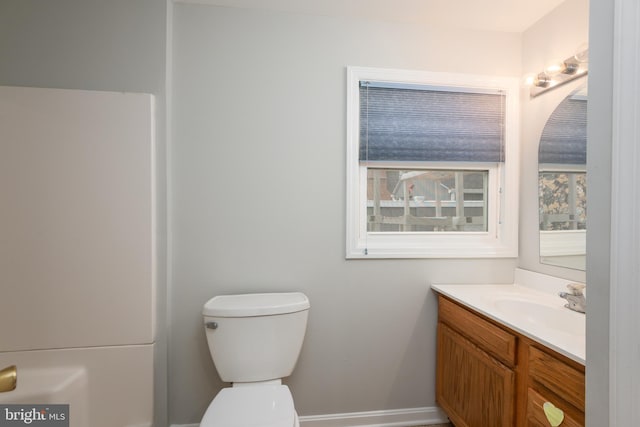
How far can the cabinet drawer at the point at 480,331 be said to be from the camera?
1302 millimetres

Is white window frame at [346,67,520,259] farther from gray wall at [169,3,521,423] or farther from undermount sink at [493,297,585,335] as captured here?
undermount sink at [493,297,585,335]

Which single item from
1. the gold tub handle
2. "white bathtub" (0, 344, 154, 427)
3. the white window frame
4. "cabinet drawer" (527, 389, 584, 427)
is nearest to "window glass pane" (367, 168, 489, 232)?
the white window frame

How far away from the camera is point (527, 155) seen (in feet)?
6.26

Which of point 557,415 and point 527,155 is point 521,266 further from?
point 557,415

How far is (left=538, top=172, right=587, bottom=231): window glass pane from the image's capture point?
1584mm

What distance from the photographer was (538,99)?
6.02ft

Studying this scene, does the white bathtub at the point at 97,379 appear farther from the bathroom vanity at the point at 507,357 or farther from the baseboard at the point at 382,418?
the bathroom vanity at the point at 507,357

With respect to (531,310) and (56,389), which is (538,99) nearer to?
(531,310)

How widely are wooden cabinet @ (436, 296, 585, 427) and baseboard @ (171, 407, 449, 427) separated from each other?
5.4 inches

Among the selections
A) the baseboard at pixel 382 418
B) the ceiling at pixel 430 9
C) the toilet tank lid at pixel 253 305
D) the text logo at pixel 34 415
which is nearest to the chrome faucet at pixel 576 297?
the baseboard at pixel 382 418

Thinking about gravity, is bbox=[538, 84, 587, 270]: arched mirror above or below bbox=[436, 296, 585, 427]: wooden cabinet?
above

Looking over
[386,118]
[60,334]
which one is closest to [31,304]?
[60,334]

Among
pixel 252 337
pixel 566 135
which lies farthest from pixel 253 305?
pixel 566 135

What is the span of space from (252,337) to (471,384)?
1.07m
